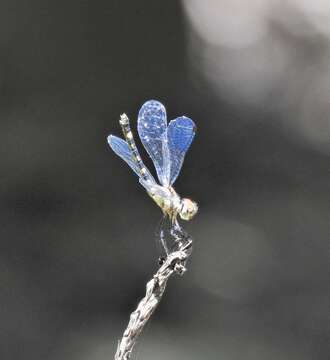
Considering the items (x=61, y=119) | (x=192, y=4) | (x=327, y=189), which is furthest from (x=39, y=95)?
(x=327, y=189)

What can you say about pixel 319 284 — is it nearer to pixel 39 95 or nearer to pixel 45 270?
pixel 45 270

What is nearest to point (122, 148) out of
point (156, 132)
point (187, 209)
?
point (156, 132)

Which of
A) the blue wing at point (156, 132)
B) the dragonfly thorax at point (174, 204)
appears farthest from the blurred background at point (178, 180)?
the dragonfly thorax at point (174, 204)

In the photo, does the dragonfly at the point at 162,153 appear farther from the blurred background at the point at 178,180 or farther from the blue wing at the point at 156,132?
the blurred background at the point at 178,180

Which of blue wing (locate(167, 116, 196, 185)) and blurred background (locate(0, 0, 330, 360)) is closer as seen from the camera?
blue wing (locate(167, 116, 196, 185))

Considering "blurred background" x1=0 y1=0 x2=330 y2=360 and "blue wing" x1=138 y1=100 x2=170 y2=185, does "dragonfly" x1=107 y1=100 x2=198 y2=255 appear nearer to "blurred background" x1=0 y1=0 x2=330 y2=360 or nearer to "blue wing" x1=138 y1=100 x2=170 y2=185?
"blue wing" x1=138 y1=100 x2=170 y2=185

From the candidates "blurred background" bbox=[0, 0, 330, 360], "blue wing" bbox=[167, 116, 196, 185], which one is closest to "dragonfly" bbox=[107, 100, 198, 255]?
"blue wing" bbox=[167, 116, 196, 185]
